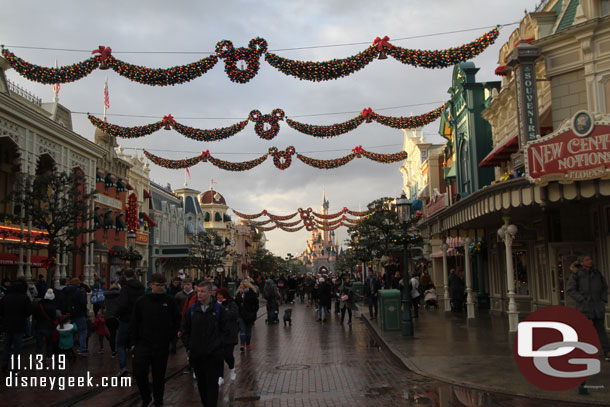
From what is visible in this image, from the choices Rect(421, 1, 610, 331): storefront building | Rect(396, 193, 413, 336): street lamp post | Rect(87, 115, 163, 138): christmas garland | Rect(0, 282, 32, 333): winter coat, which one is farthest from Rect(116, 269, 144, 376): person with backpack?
Rect(87, 115, 163, 138): christmas garland

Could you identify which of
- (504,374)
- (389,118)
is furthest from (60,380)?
(389,118)

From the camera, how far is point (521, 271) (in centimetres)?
1886

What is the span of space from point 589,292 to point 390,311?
280 inches

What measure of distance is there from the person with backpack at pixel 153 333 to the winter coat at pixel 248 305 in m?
6.17

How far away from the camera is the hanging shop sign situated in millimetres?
11047

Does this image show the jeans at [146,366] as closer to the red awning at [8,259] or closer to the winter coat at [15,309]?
the winter coat at [15,309]

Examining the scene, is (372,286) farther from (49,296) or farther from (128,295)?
(128,295)

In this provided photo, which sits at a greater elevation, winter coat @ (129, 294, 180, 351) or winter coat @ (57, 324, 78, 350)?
winter coat @ (129, 294, 180, 351)

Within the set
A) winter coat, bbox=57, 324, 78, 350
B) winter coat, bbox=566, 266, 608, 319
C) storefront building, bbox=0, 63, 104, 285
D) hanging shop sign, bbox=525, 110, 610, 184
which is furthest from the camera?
storefront building, bbox=0, 63, 104, 285

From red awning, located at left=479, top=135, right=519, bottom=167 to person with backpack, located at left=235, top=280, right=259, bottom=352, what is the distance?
356 inches

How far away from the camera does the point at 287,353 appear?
13109mm

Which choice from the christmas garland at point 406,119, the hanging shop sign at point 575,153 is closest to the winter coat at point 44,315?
the christmas garland at point 406,119

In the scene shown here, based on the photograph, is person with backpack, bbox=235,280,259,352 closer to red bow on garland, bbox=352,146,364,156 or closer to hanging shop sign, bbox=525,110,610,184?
hanging shop sign, bbox=525,110,610,184

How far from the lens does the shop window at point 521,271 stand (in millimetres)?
18516
